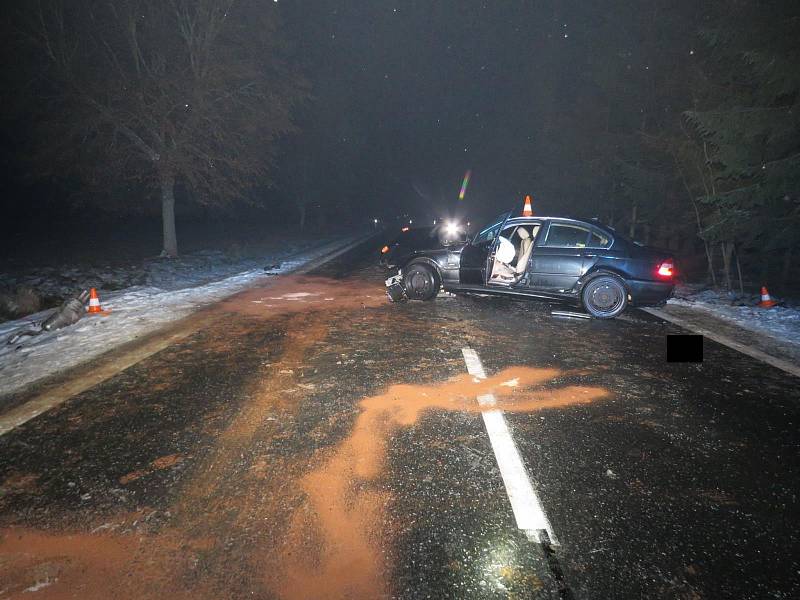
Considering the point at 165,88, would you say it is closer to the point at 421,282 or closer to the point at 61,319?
the point at 61,319

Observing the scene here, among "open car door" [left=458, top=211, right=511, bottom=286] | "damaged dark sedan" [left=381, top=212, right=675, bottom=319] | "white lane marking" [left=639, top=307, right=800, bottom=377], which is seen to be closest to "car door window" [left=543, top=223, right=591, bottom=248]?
"damaged dark sedan" [left=381, top=212, right=675, bottom=319]

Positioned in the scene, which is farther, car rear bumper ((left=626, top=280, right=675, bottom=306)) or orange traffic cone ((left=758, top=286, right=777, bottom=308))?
orange traffic cone ((left=758, top=286, right=777, bottom=308))

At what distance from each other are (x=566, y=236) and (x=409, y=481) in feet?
21.2

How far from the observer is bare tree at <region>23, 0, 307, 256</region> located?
14734 millimetres

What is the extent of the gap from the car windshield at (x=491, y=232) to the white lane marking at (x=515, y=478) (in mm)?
4901

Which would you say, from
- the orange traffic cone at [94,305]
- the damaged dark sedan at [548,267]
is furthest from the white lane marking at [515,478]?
the orange traffic cone at [94,305]

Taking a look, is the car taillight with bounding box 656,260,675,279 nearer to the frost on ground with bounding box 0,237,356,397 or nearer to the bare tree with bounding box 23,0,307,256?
the frost on ground with bounding box 0,237,356,397

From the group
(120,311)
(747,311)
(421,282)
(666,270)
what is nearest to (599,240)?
(666,270)

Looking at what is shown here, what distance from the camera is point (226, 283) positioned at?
39.2 feet

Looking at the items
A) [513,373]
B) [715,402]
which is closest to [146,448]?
[513,373]

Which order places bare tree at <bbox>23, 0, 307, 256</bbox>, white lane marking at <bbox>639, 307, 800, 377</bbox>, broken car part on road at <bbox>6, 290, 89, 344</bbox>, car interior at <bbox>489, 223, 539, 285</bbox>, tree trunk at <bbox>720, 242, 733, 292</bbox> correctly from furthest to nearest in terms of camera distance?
bare tree at <bbox>23, 0, 307, 256</bbox>
tree trunk at <bbox>720, 242, 733, 292</bbox>
car interior at <bbox>489, 223, 539, 285</bbox>
broken car part on road at <bbox>6, 290, 89, 344</bbox>
white lane marking at <bbox>639, 307, 800, 377</bbox>

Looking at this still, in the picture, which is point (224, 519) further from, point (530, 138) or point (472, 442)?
point (530, 138)

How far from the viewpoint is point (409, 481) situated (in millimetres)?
3010

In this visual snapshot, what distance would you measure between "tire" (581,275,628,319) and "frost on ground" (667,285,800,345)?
1.92 meters
